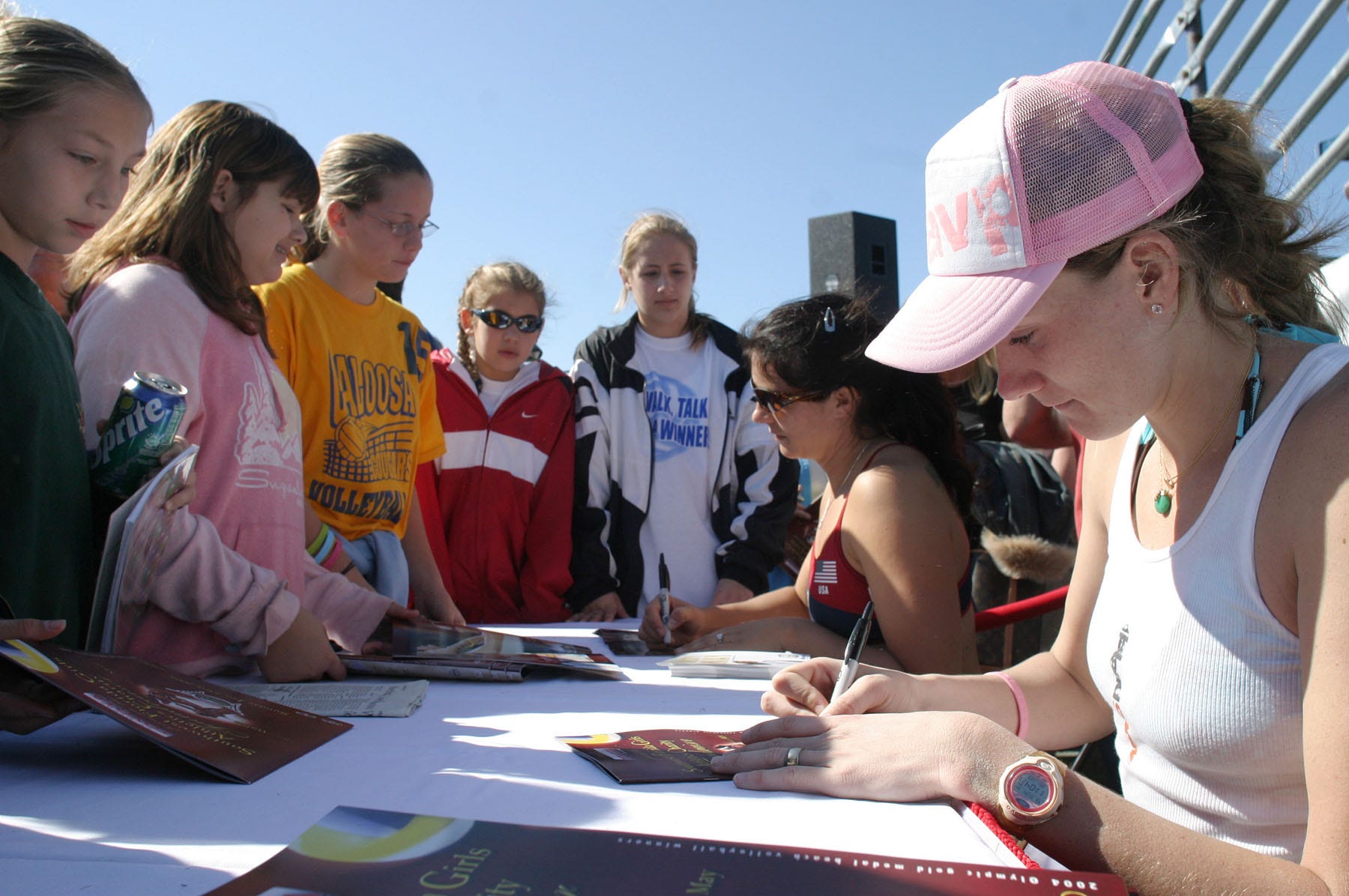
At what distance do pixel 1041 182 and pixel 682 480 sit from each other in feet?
7.93

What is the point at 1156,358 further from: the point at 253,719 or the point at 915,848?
the point at 253,719

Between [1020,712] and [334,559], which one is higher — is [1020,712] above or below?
below

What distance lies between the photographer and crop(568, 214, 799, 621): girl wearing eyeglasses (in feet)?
10.9

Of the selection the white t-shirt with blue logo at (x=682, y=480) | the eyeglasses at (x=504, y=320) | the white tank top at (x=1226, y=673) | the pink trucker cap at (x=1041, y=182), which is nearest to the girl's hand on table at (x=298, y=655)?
the pink trucker cap at (x=1041, y=182)

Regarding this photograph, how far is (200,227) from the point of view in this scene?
1.78m

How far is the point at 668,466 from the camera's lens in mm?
3396

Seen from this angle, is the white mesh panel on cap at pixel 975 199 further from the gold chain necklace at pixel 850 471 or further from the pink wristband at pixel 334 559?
the pink wristband at pixel 334 559

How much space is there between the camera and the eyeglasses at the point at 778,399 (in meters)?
2.39

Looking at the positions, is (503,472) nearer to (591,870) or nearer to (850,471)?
(850,471)

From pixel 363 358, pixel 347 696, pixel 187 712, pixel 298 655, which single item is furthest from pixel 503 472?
pixel 187 712

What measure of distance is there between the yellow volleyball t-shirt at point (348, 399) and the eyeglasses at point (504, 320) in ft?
2.18

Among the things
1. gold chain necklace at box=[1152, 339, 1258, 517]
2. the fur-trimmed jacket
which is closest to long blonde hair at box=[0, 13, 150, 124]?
gold chain necklace at box=[1152, 339, 1258, 517]

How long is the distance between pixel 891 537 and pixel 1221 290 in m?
1.00

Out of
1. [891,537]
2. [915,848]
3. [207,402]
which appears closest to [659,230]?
[891,537]
